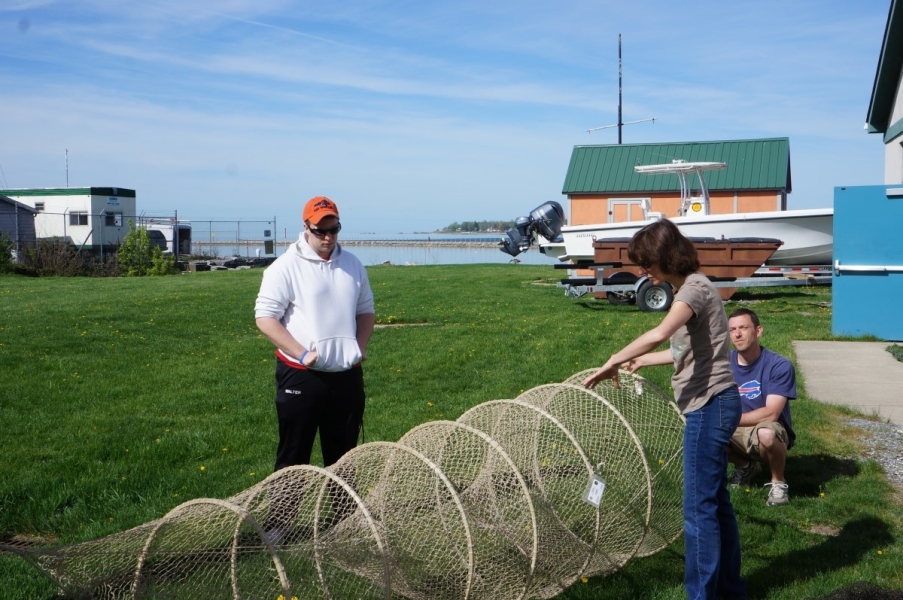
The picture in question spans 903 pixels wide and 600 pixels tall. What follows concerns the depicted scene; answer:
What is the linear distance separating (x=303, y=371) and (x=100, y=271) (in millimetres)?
30373

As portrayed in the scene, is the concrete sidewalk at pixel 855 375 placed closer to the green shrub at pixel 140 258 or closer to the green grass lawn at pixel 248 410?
the green grass lawn at pixel 248 410

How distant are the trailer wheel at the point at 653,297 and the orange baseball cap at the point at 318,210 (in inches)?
479

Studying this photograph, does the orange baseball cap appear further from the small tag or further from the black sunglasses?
the small tag

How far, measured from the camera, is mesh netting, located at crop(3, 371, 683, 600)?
13.4 feet

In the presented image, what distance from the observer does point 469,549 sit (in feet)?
13.1

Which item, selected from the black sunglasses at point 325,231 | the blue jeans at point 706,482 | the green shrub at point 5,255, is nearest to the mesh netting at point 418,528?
the blue jeans at point 706,482

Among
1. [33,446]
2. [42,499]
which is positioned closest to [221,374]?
[33,446]

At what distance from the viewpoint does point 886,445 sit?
7.37m

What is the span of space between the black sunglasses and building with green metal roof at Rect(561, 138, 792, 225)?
2710 cm

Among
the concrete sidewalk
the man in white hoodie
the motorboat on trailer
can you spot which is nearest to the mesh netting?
the man in white hoodie

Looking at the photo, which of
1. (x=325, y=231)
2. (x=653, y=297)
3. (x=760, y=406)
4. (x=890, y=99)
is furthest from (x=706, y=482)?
(x=890, y=99)

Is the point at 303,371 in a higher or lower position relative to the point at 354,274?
lower

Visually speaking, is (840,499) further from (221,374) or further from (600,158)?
(600,158)

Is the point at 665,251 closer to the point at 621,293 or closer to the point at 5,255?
the point at 621,293
